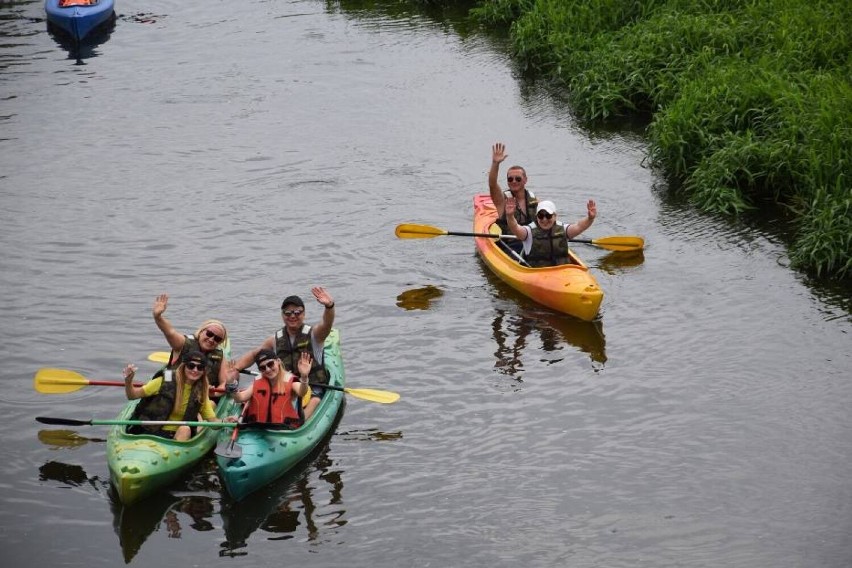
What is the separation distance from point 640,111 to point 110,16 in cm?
1138

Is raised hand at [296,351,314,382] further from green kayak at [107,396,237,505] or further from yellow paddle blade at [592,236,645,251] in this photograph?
yellow paddle blade at [592,236,645,251]

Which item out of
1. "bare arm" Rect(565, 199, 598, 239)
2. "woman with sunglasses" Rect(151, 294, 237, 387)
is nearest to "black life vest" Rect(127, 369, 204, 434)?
"woman with sunglasses" Rect(151, 294, 237, 387)

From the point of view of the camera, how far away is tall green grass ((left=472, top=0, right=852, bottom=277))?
44.0ft

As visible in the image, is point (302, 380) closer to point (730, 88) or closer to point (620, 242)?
point (620, 242)

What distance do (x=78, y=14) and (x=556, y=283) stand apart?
1373 centimetres

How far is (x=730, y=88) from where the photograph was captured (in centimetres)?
1535

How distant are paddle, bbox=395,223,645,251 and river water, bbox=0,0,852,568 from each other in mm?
Result: 202

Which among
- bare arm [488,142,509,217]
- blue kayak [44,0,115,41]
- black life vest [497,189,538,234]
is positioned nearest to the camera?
bare arm [488,142,509,217]

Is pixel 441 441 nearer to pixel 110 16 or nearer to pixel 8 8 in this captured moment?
pixel 110 16

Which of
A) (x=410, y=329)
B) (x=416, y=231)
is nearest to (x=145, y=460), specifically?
(x=410, y=329)

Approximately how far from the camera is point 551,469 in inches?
368

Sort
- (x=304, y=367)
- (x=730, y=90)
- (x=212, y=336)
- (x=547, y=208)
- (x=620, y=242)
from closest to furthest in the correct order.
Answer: (x=304, y=367) → (x=212, y=336) → (x=547, y=208) → (x=620, y=242) → (x=730, y=90)

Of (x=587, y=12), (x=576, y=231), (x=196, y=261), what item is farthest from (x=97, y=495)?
(x=587, y=12)

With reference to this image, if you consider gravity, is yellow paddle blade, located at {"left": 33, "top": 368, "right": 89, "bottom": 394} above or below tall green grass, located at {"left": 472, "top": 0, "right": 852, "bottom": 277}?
below
